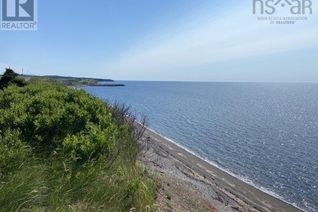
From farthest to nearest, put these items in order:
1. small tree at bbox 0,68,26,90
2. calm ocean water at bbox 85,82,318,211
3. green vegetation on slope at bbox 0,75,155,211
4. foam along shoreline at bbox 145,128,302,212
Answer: small tree at bbox 0,68,26,90 < calm ocean water at bbox 85,82,318,211 < foam along shoreline at bbox 145,128,302,212 < green vegetation on slope at bbox 0,75,155,211

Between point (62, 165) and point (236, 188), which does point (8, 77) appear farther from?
point (62, 165)

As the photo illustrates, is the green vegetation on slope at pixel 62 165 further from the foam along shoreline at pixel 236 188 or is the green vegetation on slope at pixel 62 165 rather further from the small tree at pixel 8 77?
the small tree at pixel 8 77

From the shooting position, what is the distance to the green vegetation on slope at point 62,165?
4480 millimetres

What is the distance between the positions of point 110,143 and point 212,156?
17.6 metres

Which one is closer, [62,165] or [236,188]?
[62,165]

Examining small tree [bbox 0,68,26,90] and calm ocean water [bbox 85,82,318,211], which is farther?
small tree [bbox 0,68,26,90]

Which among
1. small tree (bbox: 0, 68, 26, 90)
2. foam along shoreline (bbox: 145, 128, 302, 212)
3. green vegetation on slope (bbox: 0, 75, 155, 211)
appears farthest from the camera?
small tree (bbox: 0, 68, 26, 90)

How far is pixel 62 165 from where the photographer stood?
17.1 feet

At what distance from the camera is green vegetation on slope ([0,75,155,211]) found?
448 centimetres

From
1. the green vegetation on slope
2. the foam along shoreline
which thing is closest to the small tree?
the foam along shoreline

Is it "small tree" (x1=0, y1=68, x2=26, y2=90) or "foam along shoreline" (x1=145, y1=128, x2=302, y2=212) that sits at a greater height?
"small tree" (x1=0, y1=68, x2=26, y2=90)

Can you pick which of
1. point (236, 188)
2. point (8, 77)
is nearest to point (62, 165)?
point (236, 188)

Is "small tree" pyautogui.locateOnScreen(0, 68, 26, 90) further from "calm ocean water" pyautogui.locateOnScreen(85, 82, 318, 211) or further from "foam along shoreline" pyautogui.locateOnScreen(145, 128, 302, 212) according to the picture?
"foam along shoreline" pyautogui.locateOnScreen(145, 128, 302, 212)

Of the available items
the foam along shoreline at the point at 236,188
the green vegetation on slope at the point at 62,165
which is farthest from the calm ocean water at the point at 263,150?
the green vegetation on slope at the point at 62,165
